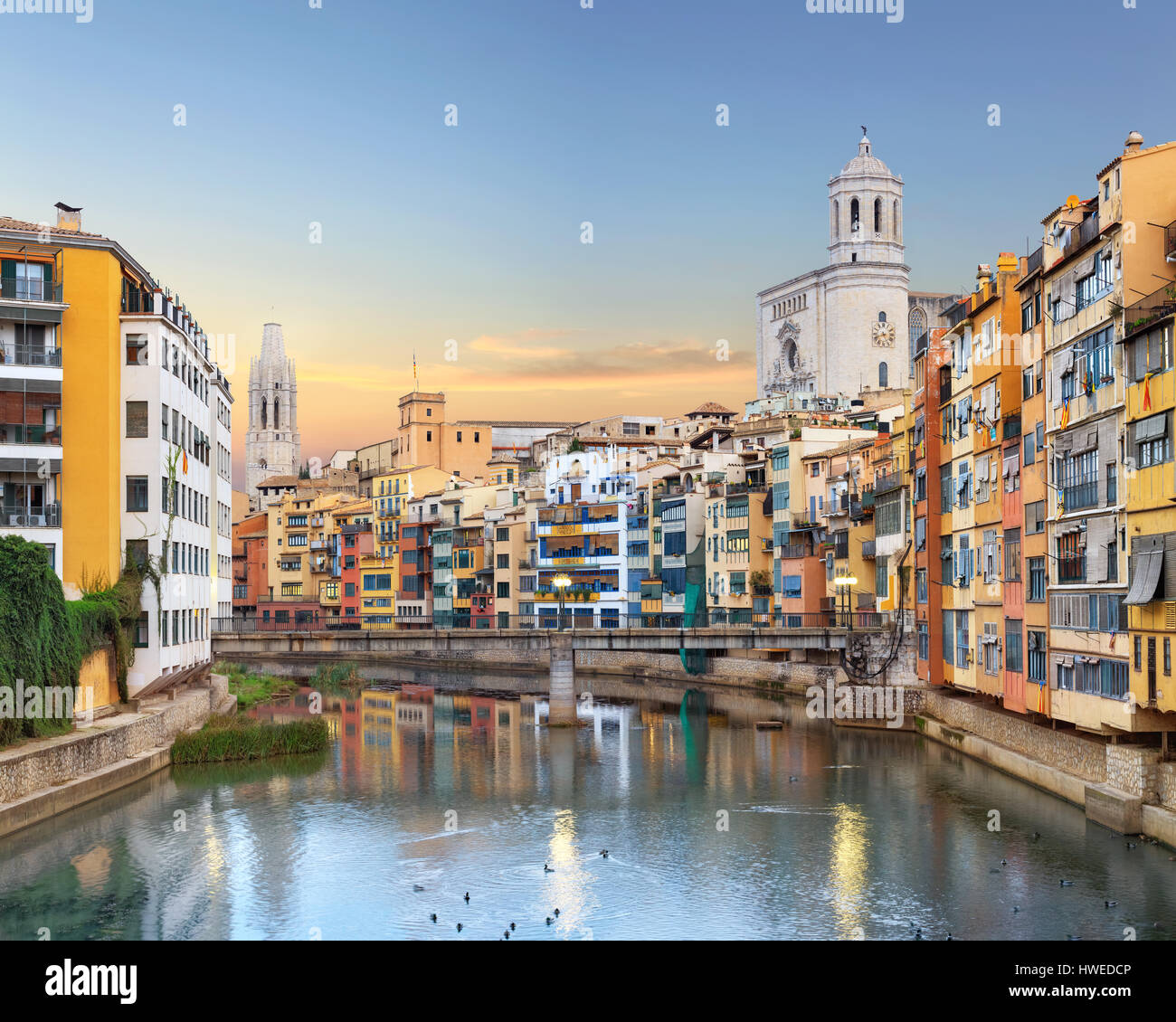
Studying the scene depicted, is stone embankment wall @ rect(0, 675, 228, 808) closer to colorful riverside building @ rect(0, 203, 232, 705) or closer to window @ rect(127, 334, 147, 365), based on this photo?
colorful riverside building @ rect(0, 203, 232, 705)

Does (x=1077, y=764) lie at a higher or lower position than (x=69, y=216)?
lower

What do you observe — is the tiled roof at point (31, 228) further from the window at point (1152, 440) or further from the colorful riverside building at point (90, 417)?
the window at point (1152, 440)

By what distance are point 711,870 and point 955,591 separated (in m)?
22.2

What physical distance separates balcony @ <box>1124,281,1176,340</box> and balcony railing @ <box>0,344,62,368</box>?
3422 centimetres

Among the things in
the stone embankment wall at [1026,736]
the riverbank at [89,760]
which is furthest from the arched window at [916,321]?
the riverbank at [89,760]

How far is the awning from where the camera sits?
3256 centimetres

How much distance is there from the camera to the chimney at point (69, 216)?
55250 mm

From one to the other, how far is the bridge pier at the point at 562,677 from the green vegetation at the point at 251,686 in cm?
1655

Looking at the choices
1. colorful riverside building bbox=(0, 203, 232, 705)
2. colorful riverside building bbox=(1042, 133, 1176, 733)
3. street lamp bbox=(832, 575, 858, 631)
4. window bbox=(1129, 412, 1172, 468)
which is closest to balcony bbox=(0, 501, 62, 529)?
colorful riverside building bbox=(0, 203, 232, 705)

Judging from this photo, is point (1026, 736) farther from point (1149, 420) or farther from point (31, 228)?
point (31, 228)

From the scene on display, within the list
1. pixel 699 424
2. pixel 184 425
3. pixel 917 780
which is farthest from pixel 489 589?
pixel 917 780

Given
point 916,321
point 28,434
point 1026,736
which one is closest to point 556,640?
point 1026,736

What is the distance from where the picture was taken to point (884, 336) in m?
156

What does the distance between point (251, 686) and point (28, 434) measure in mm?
36577
